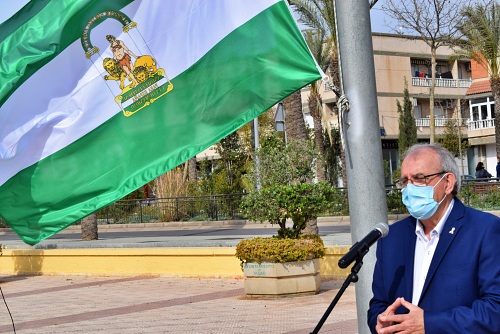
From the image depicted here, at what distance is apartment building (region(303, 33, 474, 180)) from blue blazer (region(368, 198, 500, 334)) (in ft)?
178

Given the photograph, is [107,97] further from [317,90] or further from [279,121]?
[317,90]

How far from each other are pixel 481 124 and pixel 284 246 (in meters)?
48.9

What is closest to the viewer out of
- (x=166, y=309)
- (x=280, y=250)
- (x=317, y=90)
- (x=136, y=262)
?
(x=166, y=309)

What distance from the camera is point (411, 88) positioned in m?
60.7

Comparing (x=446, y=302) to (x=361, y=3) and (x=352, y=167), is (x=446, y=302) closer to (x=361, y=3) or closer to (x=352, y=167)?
(x=352, y=167)

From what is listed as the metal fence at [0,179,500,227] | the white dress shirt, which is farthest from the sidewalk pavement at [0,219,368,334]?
the metal fence at [0,179,500,227]

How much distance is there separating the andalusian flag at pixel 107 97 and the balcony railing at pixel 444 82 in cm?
5628

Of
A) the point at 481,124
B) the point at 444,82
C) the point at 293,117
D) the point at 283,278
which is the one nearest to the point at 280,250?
the point at 283,278

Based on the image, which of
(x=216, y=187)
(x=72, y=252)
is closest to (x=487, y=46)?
(x=216, y=187)

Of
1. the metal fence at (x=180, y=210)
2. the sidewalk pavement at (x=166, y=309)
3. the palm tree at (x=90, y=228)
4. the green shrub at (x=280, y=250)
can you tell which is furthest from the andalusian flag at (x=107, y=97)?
the metal fence at (x=180, y=210)

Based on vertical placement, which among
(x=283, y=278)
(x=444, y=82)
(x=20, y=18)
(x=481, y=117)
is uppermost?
(x=444, y=82)

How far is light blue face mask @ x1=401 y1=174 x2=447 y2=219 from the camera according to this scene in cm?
362

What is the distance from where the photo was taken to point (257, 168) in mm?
15070

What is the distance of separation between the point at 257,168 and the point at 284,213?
7.50 feet
